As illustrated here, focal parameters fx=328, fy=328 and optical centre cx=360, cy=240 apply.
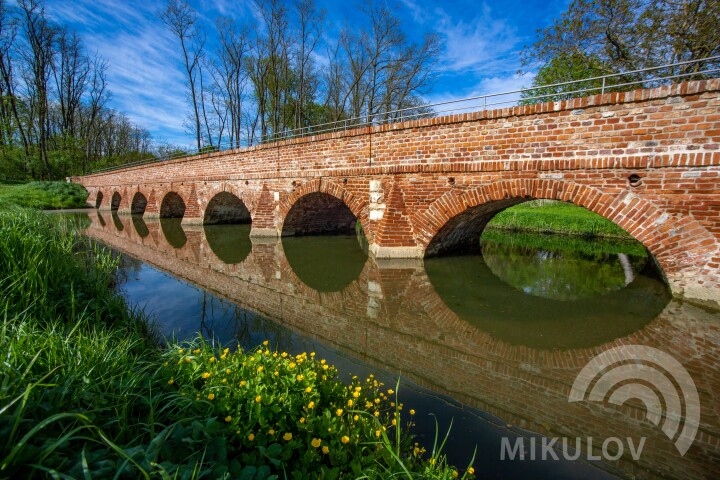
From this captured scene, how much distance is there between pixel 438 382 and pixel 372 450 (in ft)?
4.28

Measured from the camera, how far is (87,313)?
361cm

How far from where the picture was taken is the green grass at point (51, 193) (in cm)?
2178

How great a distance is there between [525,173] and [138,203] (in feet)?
78.3

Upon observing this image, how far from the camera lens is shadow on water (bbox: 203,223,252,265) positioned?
28.8ft

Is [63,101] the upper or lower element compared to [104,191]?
upper

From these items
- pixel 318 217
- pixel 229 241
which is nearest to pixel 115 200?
pixel 229 241

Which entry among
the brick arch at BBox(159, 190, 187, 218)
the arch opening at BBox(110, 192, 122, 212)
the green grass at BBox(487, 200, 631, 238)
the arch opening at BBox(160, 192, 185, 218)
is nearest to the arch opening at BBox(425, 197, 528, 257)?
the green grass at BBox(487, 200, 631, 238)

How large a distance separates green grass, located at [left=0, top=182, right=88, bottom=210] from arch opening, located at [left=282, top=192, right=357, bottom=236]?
2009 centimetres

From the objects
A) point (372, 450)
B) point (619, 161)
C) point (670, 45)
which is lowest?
point (372, 450)

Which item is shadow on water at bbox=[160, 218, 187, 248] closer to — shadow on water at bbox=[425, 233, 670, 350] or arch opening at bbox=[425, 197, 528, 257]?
arch opening at bbox=[425, 197, 528, 257]

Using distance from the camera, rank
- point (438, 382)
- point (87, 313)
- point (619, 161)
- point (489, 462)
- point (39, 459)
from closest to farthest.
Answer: point (39, 459), point (489, 462), point (438, 382), point (87, 313), point (619, 161)

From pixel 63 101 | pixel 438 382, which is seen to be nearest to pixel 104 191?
pixel 63 101

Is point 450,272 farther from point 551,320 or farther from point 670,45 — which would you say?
point 670,45

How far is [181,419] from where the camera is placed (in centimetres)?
169
